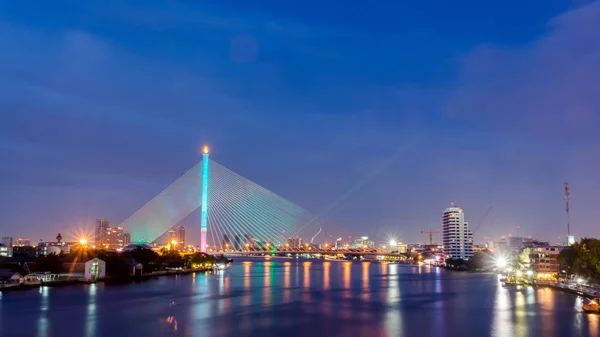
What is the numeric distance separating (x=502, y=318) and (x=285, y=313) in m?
4.03

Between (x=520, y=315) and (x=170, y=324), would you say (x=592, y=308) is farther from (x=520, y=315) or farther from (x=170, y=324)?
(x=170, y=324)

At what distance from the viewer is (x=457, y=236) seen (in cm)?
4106

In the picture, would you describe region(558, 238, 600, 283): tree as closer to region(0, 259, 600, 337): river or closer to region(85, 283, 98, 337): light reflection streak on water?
region(0, 259, 600, 337): river

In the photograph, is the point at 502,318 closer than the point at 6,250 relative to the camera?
Yes

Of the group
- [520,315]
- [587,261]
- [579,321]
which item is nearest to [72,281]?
[520,315]

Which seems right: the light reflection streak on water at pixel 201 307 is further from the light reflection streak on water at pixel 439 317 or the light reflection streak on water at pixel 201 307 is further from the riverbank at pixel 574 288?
the riverbank at pixel 574 288

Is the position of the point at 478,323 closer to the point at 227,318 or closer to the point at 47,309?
the point at 227,318

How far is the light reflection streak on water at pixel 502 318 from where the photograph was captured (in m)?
8.13

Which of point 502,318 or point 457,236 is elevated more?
point 457,236

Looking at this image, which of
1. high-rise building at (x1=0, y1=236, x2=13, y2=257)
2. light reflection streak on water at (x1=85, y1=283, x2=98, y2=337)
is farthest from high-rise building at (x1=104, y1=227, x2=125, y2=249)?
light reflection streak on water at (x1=85, y1=283, x2=98, y2=337)

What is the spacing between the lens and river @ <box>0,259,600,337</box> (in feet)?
26.5

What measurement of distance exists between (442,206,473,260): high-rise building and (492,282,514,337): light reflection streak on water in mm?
27854

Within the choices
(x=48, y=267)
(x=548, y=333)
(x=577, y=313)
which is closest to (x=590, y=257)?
(x=577, y=313)

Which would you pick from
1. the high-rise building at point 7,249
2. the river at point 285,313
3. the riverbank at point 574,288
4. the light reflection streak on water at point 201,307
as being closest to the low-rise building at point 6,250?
the high-rise building at point 7,249
